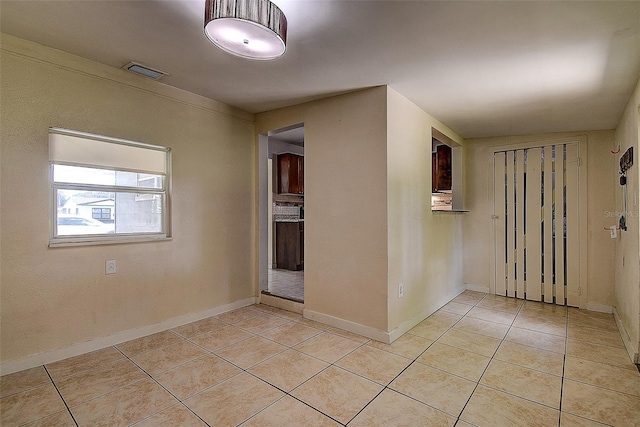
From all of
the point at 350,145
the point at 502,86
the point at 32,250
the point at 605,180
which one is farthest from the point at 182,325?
the point at 605,180

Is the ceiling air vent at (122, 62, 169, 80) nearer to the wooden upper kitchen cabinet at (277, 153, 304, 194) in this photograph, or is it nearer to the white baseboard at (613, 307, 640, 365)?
the wooden upper kitchen cabinet at (277, 153, 304, 194)

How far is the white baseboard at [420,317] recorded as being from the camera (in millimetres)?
2985

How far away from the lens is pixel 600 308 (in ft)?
13.1

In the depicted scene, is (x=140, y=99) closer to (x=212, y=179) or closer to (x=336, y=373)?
(x=212, y=179)

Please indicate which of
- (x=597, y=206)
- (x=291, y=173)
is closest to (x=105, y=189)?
(x=291, y=173)

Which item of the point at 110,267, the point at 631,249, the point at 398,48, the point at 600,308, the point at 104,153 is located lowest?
the point at 600,308

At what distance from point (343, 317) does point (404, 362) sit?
832 millimetres

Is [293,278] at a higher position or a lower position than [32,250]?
lower

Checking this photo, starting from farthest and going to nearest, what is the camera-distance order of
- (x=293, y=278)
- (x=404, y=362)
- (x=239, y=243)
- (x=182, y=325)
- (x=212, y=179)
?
(x=293, y=278) < (x=239, y=243) < (x=212, y=179) < (x=182, y=325) < (x=404, y=362)

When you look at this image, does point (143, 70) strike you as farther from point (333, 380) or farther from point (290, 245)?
point (290, 245)

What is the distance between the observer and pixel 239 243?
3943 millimetres

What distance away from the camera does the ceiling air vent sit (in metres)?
2.67

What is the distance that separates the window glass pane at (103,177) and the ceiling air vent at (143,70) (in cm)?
91

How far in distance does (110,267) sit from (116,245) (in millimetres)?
196
